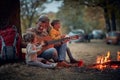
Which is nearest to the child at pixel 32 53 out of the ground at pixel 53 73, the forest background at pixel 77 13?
the ground at pixel 53 73

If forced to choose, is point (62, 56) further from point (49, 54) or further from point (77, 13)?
point (77, 13)

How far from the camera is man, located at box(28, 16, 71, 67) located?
8.99 m

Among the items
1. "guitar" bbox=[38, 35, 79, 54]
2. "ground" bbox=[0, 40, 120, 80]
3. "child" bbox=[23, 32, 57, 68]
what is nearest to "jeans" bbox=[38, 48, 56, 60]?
"guitar" bbox=[38, 35, 79, 54]

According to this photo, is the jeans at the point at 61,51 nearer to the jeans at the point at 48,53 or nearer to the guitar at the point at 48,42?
the guitar at the point at 48,42

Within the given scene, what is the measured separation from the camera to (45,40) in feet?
30.9

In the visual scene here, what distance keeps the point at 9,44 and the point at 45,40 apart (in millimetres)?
1108

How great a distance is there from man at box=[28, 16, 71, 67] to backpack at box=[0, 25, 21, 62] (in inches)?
23.6

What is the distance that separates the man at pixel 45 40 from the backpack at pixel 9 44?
1.96 ft

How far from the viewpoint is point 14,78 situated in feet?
24.4

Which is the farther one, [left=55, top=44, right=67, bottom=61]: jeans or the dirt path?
the dirt path

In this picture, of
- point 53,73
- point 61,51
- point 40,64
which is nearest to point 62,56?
point 61,51

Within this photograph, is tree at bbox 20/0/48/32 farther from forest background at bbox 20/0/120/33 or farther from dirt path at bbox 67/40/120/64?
dirt path at bbox 67/40/120/64

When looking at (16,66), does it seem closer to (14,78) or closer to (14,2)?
(14,78)

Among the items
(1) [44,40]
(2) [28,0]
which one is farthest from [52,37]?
(2) [28,0]
